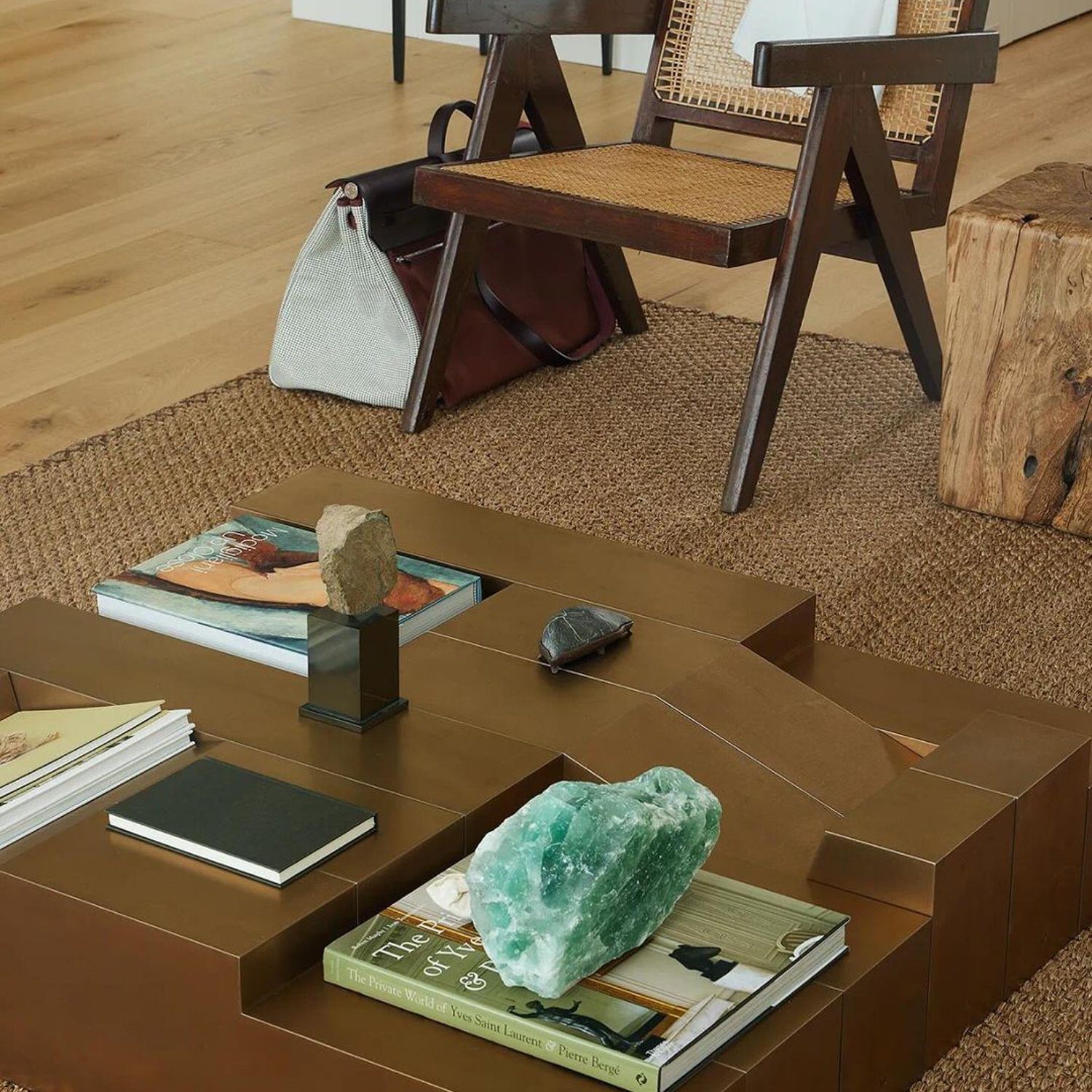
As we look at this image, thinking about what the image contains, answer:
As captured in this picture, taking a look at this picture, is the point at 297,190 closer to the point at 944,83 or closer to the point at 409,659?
the point at 944,83

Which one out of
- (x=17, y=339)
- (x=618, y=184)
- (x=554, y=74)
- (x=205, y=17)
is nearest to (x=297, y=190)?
(x=17, y=339)

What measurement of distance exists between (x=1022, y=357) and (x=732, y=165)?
560 mm

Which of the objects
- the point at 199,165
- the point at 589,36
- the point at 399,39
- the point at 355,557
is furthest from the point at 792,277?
the point at 589,36

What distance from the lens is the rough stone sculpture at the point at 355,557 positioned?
1291 millimetres

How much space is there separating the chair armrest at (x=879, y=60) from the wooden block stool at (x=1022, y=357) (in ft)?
0.62

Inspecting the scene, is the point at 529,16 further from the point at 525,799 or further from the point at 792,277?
the point at 525,799

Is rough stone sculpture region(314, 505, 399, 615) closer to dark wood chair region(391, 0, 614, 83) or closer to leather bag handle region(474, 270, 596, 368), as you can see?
leather bag handle region(474, 270, 596, 368)

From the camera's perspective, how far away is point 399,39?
4383 millimetres

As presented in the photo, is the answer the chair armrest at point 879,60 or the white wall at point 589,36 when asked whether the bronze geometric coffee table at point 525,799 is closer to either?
the chair armrest at point 879,60

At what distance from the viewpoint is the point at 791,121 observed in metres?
2.64

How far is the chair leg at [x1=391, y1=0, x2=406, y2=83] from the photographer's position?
4.32 metres

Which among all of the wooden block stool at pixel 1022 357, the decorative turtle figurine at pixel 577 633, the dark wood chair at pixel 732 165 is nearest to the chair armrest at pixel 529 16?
the dark wood chair at pixel 732 165

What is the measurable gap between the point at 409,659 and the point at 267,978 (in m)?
0.43

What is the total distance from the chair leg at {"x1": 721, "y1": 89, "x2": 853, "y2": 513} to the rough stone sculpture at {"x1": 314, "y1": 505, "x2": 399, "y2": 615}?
99 centimetres
